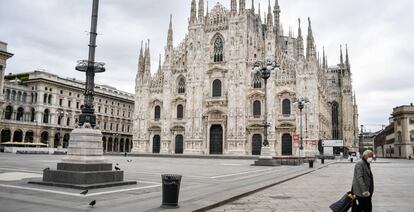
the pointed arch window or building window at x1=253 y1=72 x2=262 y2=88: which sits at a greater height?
the pointed arch window

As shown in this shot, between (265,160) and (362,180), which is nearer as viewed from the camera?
(362,180)

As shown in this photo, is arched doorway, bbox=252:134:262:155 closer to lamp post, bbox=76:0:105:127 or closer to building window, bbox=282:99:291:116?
building window, bbox=282:99:291:116

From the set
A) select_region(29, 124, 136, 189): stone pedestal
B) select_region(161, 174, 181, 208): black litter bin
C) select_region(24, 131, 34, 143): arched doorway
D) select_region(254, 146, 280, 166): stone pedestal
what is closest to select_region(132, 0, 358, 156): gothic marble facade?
select_region(254, 146, 280, 166): stone pedestal

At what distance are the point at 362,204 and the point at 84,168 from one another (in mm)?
8156

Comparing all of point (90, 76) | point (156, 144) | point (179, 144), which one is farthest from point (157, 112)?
point (90, 76)

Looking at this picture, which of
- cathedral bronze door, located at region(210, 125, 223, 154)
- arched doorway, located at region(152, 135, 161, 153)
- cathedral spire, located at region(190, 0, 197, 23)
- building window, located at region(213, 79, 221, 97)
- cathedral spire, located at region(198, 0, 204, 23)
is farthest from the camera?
arched doorway, located at region(152, 135, 161, 153)

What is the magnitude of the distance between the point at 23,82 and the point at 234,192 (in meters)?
60.9

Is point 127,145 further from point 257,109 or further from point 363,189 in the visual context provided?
point 363,189

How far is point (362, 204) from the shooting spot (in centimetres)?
612

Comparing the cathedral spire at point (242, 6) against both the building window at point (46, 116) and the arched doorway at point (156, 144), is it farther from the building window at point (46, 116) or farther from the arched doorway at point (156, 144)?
the building window at point (46, 116)

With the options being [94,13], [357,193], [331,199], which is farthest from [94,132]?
[357,193]

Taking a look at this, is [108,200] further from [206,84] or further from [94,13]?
[206,84]

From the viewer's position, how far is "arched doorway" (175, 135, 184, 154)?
51281 mm

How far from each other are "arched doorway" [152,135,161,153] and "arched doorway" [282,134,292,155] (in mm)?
18984
